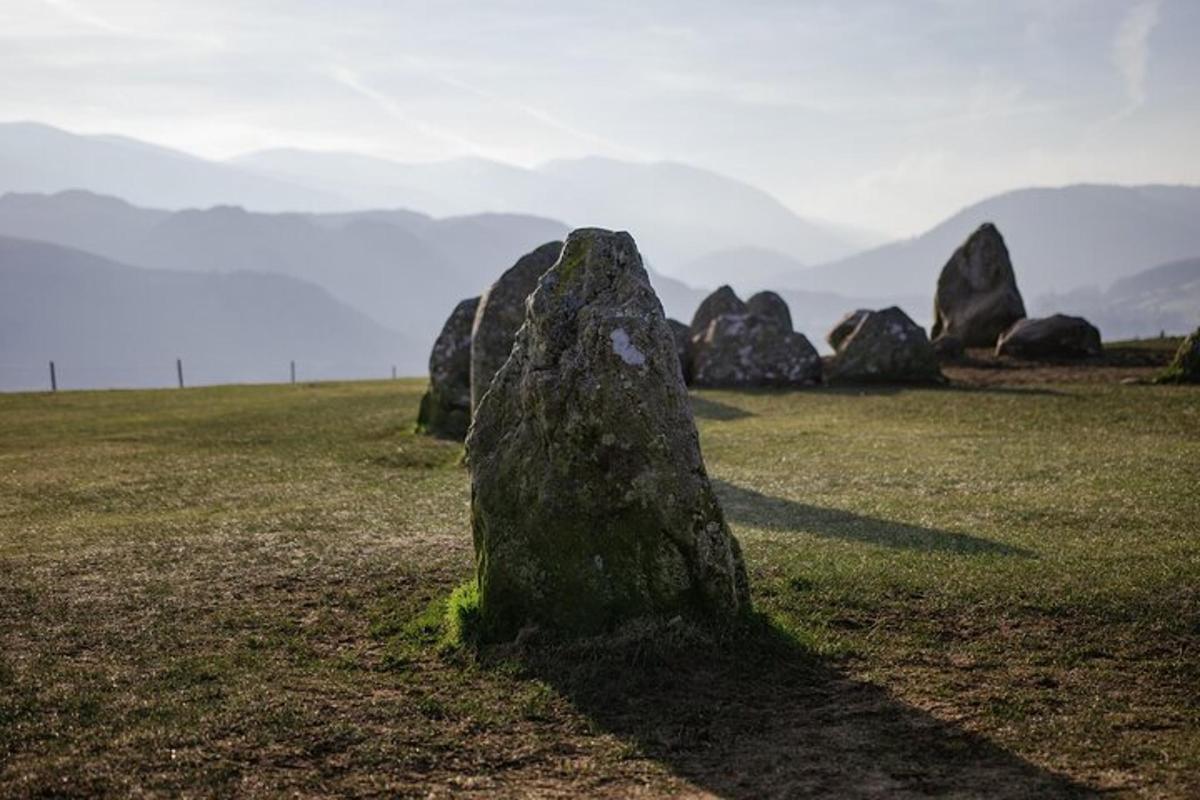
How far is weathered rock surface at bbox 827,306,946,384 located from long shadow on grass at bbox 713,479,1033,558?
19442mm

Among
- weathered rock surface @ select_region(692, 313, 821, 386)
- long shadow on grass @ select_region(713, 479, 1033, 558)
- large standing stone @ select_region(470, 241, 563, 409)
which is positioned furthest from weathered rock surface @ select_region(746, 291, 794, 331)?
long shadow on grass @ select_region(713, 479, 1033, 558)

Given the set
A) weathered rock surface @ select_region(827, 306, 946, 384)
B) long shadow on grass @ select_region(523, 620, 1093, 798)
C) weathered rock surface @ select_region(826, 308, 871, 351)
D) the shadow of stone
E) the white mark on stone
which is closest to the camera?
long shadow on grass @ select_region(523, 620, 1093, 798)

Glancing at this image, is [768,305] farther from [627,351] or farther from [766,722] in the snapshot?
[766,722]

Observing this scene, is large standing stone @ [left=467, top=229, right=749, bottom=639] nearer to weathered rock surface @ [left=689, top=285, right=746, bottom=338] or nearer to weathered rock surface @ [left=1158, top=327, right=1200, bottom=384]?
weathered rock surface @ [left=1158, top=327, right=1200, bottom=384]

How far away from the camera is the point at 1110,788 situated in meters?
7.54

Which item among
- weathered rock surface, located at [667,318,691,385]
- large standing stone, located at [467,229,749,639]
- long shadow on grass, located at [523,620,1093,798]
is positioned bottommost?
long shadow on grass, located at [523,620,1093,798]

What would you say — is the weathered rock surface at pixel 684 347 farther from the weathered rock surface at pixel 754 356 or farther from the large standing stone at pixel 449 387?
the large standing stone at pixel 449 387

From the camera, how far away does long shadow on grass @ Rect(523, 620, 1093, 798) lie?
7887mm

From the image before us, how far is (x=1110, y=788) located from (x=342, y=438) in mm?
23214

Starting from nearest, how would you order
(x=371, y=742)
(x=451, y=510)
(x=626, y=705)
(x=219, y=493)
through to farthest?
1. (x=371, y=742)
2. (x=626, y=705)
3. (x=451, y=510)
4. (x=219, y=493)

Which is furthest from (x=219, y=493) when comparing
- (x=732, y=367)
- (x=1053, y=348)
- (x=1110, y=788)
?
(x=1053, y=348)

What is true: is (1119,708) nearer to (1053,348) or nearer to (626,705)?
(626,705)

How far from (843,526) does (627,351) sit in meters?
6.52

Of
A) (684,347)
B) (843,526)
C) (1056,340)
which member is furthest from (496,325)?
(1056,340)
